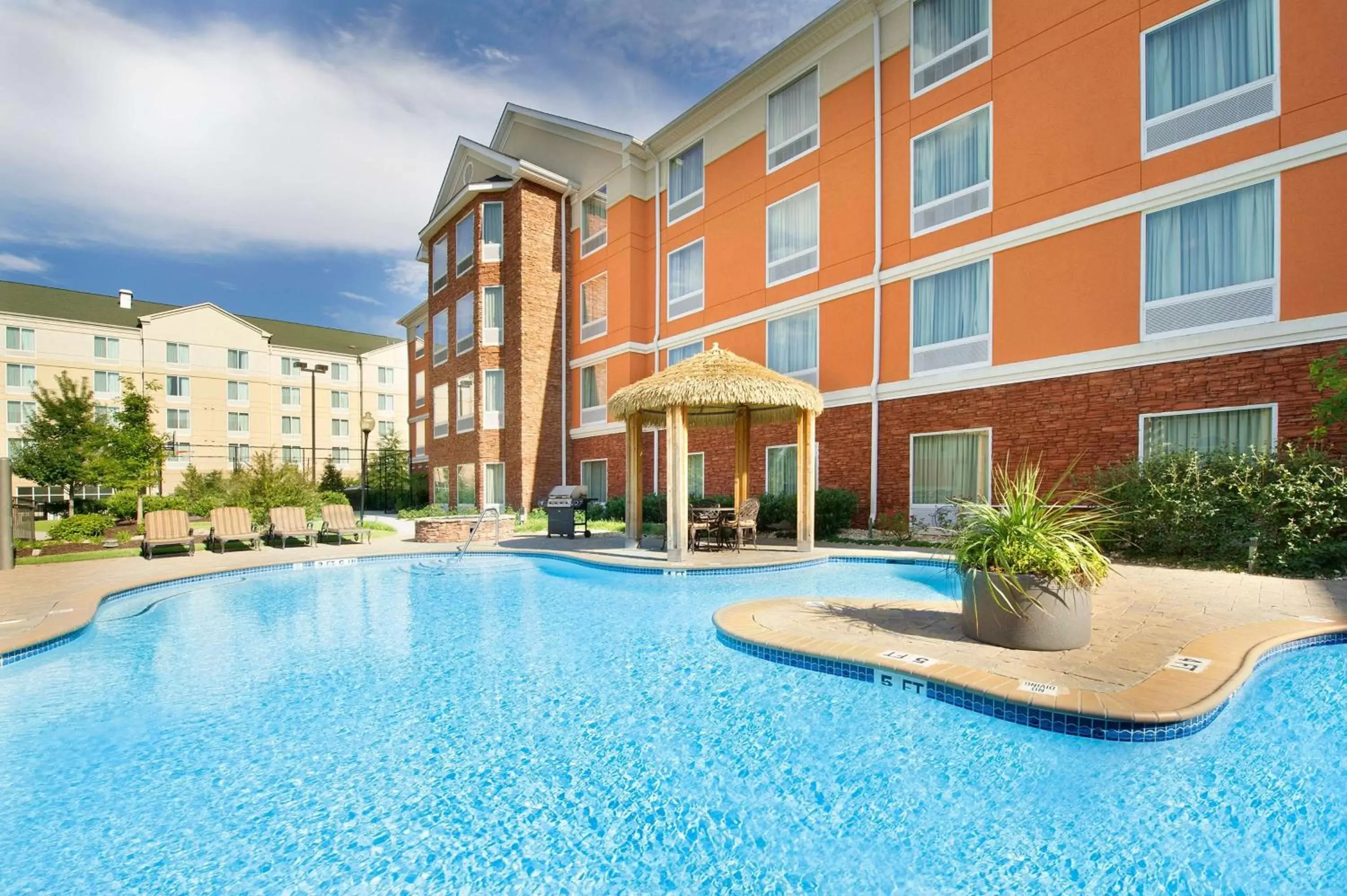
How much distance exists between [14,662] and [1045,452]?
14.7 metres

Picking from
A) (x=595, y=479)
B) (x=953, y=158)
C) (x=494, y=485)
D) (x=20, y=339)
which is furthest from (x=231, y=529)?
(x=20, y=339)

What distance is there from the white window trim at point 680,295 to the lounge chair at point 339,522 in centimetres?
1084

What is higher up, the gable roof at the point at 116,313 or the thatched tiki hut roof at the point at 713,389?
the gable roof at the point at 116,313

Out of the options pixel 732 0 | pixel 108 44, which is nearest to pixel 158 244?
pixel 108 44

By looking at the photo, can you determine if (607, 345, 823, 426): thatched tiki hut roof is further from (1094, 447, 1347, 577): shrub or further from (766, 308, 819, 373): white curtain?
(1094, 447, 1347, 577): shrub

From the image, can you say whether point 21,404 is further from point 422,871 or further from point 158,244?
point 422,871

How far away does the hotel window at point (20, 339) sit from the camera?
116ft

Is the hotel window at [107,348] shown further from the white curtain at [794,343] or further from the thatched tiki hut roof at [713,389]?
the white curtain at [794,343]

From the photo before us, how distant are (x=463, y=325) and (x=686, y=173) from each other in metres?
9.75

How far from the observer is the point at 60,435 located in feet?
64.1

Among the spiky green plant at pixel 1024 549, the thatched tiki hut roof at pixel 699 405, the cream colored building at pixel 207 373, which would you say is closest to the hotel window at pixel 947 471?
the thatched tiki hut roof at pixel 699 405

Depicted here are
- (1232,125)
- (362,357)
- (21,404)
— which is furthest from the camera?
(362,357)

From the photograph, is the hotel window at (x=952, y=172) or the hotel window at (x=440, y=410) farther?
the hotel window at (x=440, y=410)

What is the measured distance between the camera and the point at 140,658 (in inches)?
246
